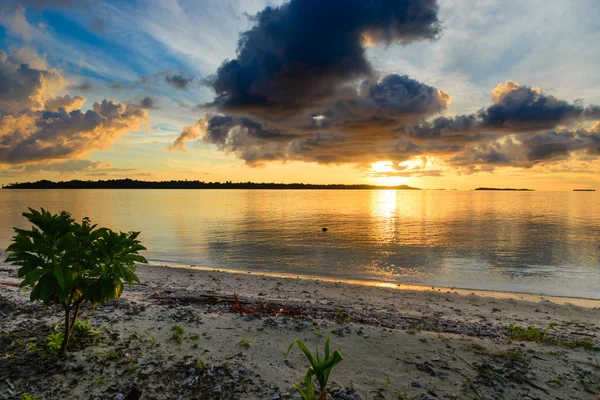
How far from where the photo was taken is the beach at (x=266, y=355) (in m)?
6.38

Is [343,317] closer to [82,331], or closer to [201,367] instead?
[201,367]

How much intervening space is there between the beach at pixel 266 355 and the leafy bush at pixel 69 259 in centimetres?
161

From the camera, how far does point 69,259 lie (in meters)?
5.97

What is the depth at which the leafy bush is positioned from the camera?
18.9ft

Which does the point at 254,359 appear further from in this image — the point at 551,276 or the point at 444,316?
the point at 551,276

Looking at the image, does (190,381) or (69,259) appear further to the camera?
(190,381)

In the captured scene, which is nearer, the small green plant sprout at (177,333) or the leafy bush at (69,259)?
the leafy bush at (69,259)

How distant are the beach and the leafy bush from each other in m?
1.61

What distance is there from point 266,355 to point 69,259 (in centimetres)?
471

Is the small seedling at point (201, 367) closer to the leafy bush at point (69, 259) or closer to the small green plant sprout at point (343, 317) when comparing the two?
the leafy bush at point (69, 259)

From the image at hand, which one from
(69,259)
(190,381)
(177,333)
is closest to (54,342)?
(69,259)

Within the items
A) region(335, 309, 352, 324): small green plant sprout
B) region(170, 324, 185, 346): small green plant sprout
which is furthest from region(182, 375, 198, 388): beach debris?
region(335, 309, 352, 324): small green plant sprout

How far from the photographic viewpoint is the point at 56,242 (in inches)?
239

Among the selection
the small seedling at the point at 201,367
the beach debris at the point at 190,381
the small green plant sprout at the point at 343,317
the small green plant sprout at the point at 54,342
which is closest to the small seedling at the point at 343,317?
the small green plant sprout at the point at 343,317
